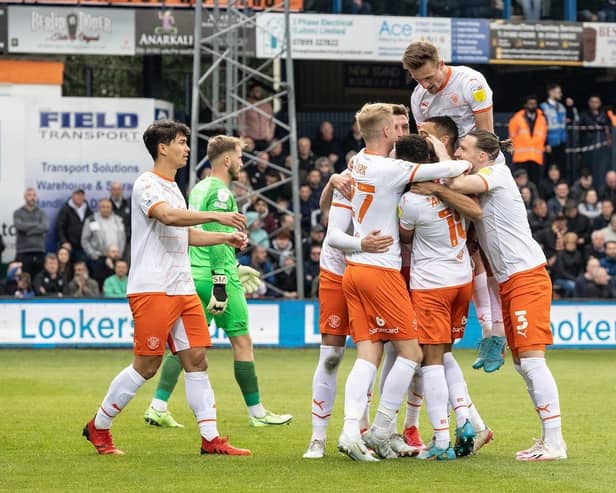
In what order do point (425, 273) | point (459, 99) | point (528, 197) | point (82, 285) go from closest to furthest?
point (425, 273), point (459, 99), point (82, 285), point (528, 197)

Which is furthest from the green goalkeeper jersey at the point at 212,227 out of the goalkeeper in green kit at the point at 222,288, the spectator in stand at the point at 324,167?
the spectator in stand at the point at 324,167

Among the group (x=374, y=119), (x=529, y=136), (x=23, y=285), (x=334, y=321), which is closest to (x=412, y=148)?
Result: (x=374, y=119)

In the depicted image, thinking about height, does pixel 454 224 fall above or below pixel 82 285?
above

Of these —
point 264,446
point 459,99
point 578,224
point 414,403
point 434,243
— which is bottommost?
point 264,446

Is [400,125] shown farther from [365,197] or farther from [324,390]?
[324,390]

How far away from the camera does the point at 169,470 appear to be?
911 centimetres

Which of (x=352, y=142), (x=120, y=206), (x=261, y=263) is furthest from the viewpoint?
(x=352, y=142)

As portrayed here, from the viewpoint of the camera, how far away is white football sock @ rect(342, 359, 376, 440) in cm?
933

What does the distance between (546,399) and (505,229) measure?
118 cm

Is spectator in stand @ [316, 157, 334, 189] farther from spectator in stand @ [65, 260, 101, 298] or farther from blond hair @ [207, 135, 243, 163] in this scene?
blond hair @ [207, 135, 243, 163]

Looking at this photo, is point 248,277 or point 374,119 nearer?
point 374,119

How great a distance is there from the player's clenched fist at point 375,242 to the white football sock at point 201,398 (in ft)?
4.76

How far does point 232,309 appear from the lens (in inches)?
467

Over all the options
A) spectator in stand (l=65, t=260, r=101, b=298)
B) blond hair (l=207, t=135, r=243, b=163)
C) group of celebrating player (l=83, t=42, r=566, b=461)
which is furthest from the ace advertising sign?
group of celebrating player (l=83, t=42, r=566, b=461)
